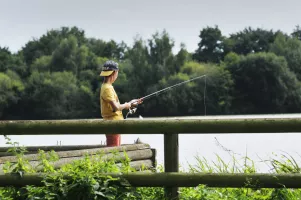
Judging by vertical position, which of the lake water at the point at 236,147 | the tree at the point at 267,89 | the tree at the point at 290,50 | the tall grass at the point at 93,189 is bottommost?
the lake water at the point at 236,147

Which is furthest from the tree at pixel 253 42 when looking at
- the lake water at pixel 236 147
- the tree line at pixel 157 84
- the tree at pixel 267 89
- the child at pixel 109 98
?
the child at pixel 109 98

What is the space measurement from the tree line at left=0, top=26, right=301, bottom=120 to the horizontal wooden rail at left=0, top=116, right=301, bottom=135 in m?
59.4

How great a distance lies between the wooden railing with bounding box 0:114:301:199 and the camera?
5113mm

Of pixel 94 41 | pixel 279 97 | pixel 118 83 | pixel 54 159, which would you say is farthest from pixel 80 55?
pixel 54 159

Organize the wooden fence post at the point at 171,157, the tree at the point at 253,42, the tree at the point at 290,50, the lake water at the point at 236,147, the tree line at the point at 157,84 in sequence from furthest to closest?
the tree at the point at 253,42 < the tree at the point at 290,50 < the tree line at the point at 157,84 < the lake water at the point at 236,147 < the wooden fence post at the point at 171,157

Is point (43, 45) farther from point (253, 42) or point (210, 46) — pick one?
point (253, 42)

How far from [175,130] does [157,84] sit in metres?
63.8

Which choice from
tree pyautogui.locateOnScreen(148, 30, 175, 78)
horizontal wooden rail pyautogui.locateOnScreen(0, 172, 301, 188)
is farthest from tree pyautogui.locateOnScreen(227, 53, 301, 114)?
horizontal wooden rail pyautogui.locateOnScreen(0, 172, 301, 188)

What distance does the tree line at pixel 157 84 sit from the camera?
220ft

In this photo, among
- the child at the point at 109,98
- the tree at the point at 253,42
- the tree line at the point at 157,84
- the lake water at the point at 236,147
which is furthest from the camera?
the tree at the point at 253,42

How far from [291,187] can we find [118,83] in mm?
63560

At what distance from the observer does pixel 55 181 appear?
5.22 metres

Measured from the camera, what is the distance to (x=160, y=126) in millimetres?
5176

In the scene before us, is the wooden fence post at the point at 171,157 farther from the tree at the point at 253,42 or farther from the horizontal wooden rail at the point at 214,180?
the tree at the point at 253,42
